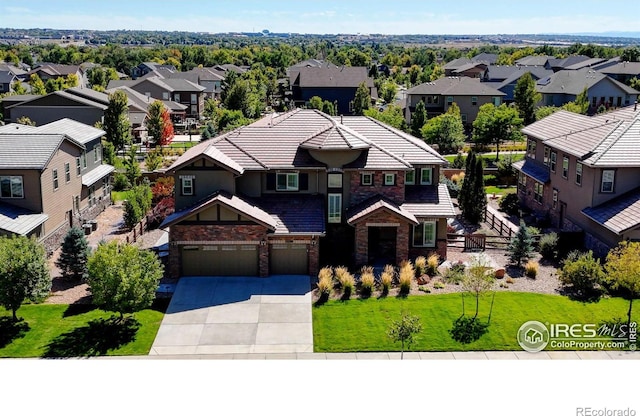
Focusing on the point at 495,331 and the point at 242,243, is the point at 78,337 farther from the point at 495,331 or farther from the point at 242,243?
the point at 495,331

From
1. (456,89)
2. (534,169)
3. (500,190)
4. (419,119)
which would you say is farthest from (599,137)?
(456,89)

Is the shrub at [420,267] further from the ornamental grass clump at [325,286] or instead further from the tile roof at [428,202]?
the ornamental grass clump at [325,286]

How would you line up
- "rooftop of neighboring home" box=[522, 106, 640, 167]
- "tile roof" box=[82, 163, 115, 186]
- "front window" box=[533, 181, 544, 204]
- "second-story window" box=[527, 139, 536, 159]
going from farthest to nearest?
"second-story window" box=[527, 139, 536, 159] → "front window" box=[533, 181, 544, 204] → "tile roof" box=[82, 163, 115, 186] → "rooftop of neighboring home" box=[522, 106, 640, 167]

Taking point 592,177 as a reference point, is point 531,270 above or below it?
below

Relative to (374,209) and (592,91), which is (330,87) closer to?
(592,91)

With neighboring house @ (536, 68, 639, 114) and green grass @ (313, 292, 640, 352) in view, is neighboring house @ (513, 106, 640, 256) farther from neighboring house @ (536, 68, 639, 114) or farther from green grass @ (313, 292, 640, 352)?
neighboring house @ (536, 68, 639, 114)

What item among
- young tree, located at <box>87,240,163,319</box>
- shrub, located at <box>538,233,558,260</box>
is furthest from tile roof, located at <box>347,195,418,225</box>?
young tree, located at <box>87,240,163,319</box>
